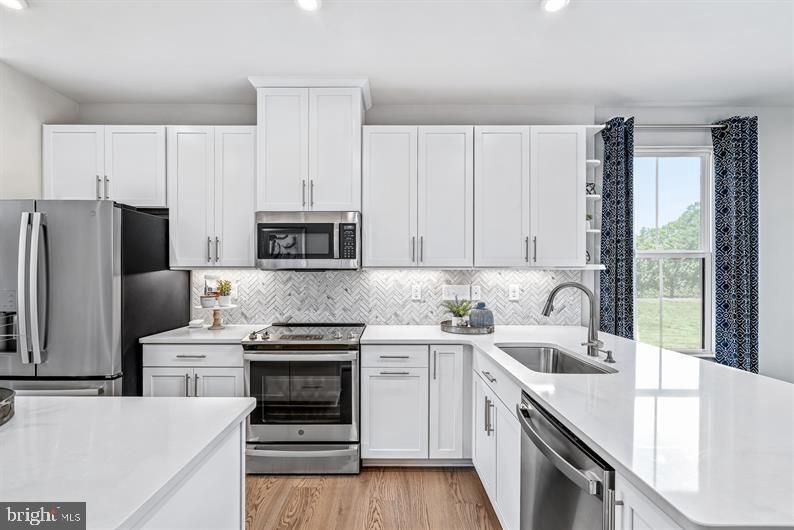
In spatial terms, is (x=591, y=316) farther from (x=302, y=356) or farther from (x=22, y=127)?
(x=22, y=127)

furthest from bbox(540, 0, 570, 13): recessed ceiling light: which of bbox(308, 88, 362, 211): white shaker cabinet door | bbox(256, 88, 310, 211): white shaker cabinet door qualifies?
bbox(256, 88, 310, 211): white shaker cabinet door

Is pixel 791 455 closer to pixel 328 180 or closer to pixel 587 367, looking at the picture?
pixel 587 367

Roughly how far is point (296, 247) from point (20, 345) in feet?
5.50

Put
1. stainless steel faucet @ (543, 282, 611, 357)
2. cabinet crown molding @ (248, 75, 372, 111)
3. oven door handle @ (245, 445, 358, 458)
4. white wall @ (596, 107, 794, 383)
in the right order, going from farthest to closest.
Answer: white wall @ (596, 107, 794, 383) < cabinet crown molding @ (248, 75, 372, 111) < oven door handle @ (245, 445, 358, 458) < stainless steel faucet @ (543, 282, 611, 357)

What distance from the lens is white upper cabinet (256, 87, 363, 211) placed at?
2.99m

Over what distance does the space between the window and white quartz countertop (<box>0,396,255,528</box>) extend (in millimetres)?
3305

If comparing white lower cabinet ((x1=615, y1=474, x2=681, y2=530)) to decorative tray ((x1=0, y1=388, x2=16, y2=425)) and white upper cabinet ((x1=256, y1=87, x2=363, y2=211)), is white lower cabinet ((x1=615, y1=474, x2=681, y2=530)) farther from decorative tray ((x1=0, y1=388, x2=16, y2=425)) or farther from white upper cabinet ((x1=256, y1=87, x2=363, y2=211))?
white upper cabinet ((x1=256, y1=87, x2=363, y2=211))

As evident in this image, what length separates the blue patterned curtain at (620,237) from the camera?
3.22m

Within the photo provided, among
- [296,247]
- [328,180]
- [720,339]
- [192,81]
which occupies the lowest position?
[720,339]

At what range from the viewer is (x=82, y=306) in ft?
8.20

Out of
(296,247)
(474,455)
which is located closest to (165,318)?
(296,247)

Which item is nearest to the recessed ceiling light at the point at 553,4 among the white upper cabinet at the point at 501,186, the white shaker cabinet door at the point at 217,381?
the white upper cabinet at the point at 501,186

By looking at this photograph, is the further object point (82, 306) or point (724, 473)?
point (82, 306)

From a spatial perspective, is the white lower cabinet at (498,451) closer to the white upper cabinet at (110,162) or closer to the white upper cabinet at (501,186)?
the white upper cabinet at (501,186)
